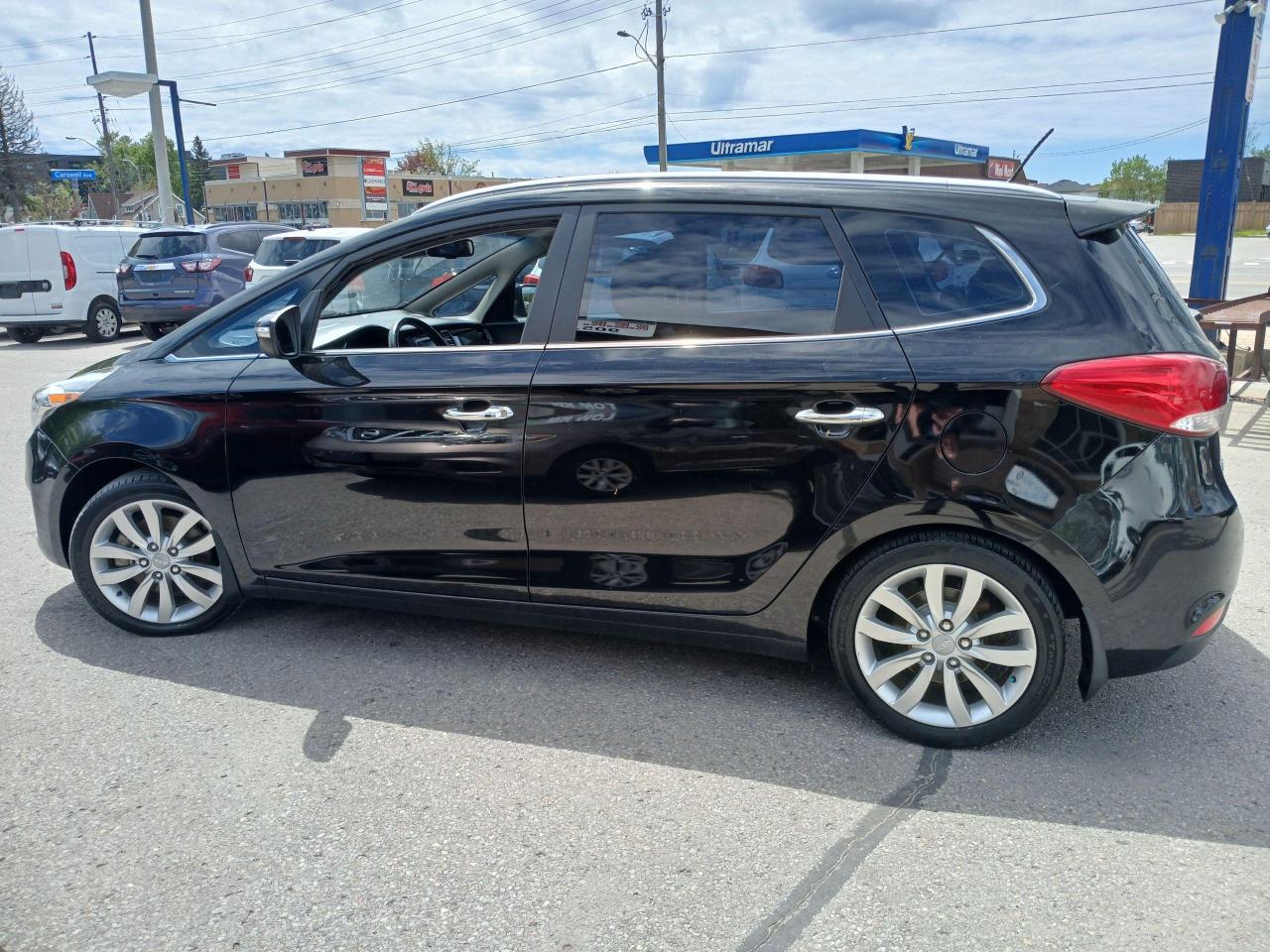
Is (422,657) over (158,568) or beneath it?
beneath

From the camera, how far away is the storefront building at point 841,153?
39625mm

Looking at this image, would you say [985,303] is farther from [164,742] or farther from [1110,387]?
[164,742]

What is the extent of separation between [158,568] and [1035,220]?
3.50 m

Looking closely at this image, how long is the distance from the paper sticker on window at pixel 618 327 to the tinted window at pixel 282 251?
39.9ft

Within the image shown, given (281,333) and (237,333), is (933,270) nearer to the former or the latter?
(281,333)

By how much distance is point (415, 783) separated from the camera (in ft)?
9.98

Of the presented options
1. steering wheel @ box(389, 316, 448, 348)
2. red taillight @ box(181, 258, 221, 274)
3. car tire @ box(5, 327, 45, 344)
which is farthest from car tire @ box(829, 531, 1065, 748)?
car tire @ box(5, 327, 45, 344)

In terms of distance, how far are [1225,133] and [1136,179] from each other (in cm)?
11222

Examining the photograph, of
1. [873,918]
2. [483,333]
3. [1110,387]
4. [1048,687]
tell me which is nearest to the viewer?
[873,918]

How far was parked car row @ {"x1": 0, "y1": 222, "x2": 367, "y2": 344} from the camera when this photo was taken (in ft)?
49.8

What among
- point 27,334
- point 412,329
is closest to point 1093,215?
point 412,329

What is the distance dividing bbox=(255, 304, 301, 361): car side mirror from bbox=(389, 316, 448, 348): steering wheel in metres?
0.49

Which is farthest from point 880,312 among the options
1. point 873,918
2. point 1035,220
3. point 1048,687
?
point 873,918

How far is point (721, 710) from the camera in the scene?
137 inches
